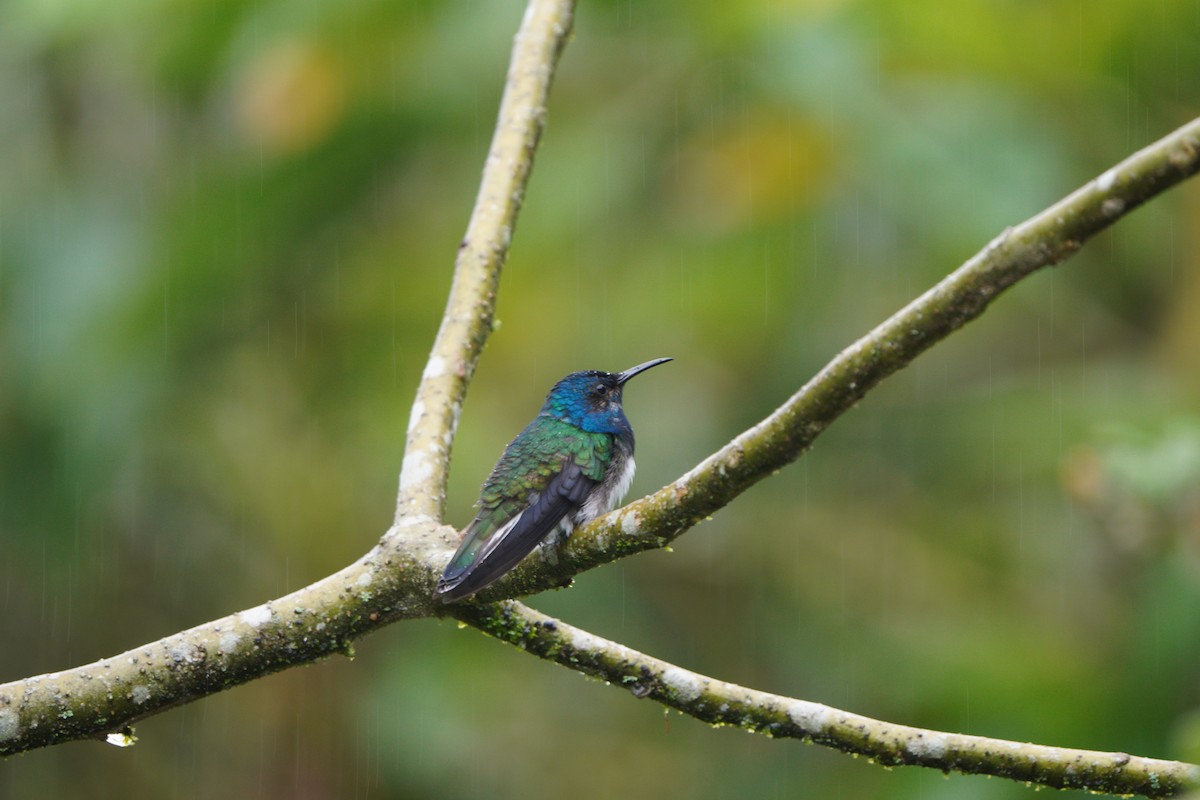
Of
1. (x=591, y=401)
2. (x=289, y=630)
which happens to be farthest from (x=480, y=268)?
(x=289, y=630)

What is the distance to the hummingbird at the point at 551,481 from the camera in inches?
110

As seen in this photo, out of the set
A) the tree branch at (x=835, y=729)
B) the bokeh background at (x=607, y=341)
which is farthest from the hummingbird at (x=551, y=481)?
the bokeh background at (x=607, y=341)

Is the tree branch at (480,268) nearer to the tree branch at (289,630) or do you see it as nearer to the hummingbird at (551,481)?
the tree branch at (289,630)

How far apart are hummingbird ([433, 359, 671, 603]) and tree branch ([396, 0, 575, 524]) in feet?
0.61

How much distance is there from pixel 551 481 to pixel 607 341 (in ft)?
14.5

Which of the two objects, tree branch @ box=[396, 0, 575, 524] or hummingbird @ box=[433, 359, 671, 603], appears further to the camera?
tree branch @ box=[396, 0, 575, 524]

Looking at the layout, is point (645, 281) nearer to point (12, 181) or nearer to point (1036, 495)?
point (1036, 495)

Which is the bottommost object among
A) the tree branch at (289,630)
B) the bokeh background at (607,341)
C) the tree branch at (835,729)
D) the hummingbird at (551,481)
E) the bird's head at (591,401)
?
the tree branch at (835,729)

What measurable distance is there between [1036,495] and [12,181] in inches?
268

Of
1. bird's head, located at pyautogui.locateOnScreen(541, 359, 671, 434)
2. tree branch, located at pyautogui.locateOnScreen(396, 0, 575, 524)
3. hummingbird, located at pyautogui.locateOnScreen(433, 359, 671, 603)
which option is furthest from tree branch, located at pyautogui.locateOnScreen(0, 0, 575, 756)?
bird's head, located at pyautogui.locateOnScreen(541, 359, 671, 434)

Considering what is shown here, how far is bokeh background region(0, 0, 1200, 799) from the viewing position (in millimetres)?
6957

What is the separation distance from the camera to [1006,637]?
23.7 ft

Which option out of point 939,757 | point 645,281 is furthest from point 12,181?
point 939,757

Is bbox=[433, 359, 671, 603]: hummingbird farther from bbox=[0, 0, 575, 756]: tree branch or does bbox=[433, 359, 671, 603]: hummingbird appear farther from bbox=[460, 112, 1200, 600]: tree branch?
bbox=[460, 112, 1200, 600]: tree branch
